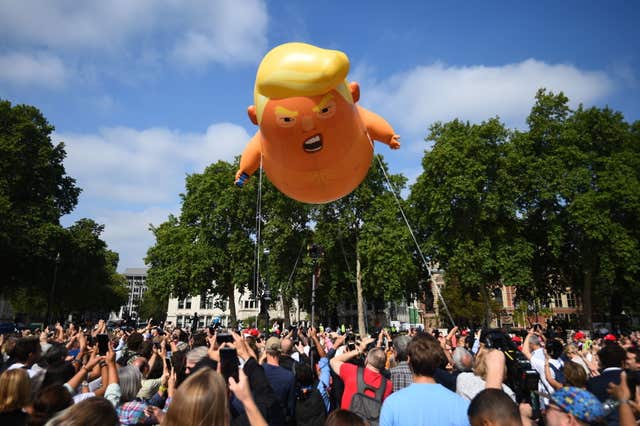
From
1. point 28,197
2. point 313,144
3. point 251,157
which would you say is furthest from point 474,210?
point 28,197

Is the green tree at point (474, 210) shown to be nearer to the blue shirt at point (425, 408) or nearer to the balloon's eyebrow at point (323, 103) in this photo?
the balloon's eyebrow at point (323, 103)

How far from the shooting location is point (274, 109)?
5465 mm

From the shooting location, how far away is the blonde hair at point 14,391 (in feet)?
9.11

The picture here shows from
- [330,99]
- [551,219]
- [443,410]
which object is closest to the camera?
[443,410]

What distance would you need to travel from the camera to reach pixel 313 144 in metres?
5.66

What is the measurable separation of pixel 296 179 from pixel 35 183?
27.4 m

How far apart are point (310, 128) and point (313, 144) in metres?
0.27

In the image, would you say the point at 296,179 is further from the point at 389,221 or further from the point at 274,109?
the point at 389,221

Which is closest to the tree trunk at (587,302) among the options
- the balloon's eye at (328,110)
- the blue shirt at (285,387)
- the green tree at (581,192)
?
the green tree at (581,192)

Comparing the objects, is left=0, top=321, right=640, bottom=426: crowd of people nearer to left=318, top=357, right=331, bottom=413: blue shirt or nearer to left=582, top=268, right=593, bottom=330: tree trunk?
left=318, top=357, right=331, bottom=413: blue shirt

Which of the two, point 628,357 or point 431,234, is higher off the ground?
point 431,234

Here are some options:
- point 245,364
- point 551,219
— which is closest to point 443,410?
point 245,364

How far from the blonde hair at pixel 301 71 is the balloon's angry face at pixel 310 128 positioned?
9.0 inches

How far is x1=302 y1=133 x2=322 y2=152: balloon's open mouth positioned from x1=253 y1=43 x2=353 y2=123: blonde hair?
0.65 m
